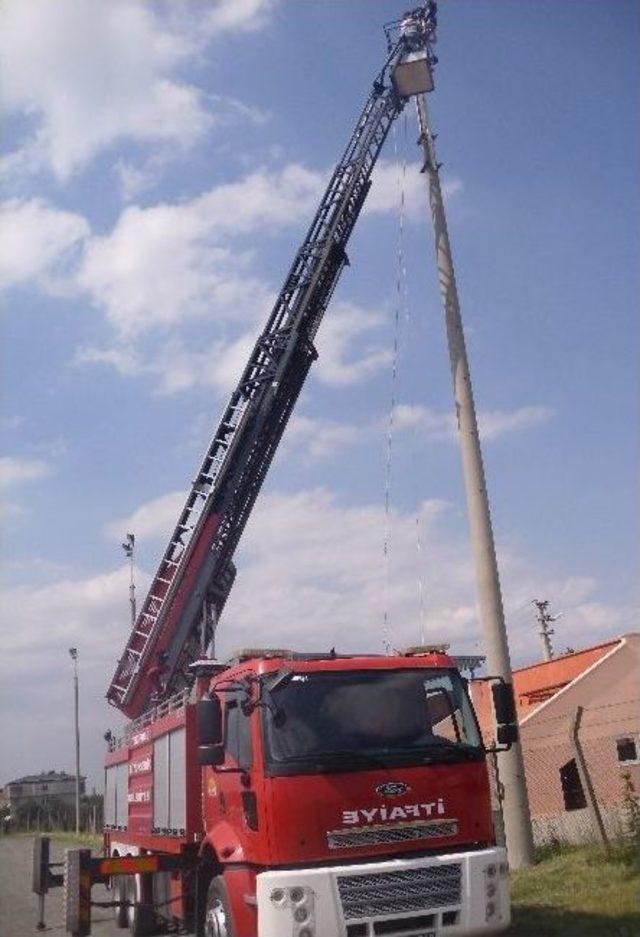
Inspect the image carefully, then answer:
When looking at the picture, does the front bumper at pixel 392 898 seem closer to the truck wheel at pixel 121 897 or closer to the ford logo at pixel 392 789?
the ford logo at pixel 392 789

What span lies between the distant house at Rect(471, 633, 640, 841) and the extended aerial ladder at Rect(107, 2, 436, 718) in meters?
4.46

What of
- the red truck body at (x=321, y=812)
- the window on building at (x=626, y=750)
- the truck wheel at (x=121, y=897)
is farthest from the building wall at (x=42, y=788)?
the red truck body at (x=321, y=812)

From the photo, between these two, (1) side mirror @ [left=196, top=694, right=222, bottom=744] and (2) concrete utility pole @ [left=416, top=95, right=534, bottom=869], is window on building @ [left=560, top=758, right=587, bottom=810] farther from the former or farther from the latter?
(1) side mirror @ [left=196, top=694, right=222, bottom=744]

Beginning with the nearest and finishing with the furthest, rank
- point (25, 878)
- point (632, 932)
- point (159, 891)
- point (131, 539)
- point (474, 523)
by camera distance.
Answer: point (632, 932)
point (159, 891)
point (474, 523)
point (25, 878)
point (131, 539)

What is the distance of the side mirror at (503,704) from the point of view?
25.6 ft

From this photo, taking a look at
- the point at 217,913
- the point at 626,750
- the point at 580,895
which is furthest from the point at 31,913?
the point at 626,750

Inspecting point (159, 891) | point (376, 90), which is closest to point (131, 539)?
point (376, 90)

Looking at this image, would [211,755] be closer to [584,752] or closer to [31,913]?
[31,913]

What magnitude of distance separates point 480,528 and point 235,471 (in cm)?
392

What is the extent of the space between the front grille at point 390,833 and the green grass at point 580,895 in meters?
2.15

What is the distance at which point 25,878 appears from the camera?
21.2m

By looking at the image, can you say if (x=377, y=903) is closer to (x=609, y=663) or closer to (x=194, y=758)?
(x=194, y=758)

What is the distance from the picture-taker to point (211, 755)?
7305 millimetres

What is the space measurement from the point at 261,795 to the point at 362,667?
1.24 meters
